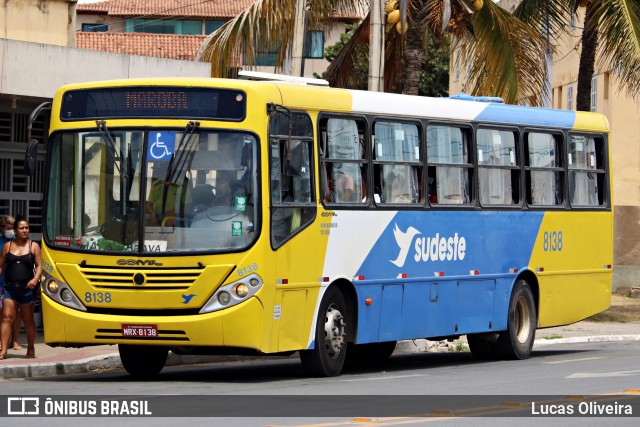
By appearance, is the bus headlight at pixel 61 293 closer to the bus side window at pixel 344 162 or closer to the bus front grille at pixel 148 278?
the bus front grille at pixel 148 278

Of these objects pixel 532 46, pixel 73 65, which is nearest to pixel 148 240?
pixel 73 65

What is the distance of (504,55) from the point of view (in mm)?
26141

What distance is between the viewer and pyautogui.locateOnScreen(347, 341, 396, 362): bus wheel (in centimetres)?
1975

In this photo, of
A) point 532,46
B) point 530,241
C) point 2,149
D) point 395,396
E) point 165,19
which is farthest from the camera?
point 165,19

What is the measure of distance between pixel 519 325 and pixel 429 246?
284cm

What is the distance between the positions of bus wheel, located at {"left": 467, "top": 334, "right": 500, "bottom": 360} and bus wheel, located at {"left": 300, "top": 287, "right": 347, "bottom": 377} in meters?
3.99

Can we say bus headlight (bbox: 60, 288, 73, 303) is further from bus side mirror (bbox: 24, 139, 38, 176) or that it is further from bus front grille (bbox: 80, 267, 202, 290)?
bus side mirror (bbox: 24, 139, 38, 176)

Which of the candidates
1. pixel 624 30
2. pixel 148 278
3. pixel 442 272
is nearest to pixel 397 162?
pixel 442 272

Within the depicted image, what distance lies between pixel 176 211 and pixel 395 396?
2991 mm

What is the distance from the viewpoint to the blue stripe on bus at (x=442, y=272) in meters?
17.0

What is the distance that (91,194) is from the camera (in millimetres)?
15273

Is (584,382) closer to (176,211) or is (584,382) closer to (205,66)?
(176,211)

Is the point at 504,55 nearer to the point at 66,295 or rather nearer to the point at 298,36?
the point at 298,36

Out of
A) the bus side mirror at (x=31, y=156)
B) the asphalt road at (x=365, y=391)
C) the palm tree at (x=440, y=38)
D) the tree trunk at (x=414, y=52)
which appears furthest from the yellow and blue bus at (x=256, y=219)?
the palm tree at (x=440, y=38)
